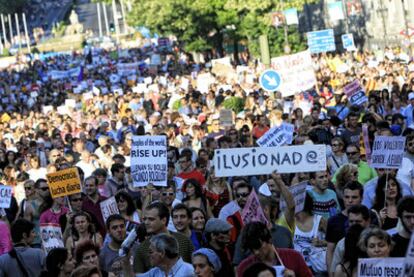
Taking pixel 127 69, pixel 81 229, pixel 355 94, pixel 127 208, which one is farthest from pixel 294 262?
pixel 127 69

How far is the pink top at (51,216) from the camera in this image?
1452 centimetres

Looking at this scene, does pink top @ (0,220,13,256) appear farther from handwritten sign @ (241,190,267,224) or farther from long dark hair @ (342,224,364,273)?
long dark hair @ (342,224,364,273)

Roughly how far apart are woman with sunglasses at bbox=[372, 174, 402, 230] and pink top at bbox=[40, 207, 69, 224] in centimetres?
332

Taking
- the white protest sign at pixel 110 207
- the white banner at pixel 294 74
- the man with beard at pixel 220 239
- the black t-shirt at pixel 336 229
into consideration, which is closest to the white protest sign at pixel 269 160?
the black t-shirt at pixel 336 229

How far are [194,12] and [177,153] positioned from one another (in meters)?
47.3

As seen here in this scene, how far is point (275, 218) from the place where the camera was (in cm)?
1259

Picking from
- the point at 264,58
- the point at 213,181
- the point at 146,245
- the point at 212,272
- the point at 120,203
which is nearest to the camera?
the point at 212,272

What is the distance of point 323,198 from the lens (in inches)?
517

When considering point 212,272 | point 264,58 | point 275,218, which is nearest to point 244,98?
point 264,58

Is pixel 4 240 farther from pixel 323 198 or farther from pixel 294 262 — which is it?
pixel 294 262

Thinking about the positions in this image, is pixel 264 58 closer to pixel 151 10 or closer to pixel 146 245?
pixel 146 245

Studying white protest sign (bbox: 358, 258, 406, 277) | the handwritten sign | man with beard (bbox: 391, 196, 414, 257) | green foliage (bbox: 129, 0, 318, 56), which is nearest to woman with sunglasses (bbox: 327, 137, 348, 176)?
the handwritten sign

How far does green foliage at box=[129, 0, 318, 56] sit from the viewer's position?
64.3m

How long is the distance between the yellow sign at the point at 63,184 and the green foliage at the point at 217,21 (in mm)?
47876
